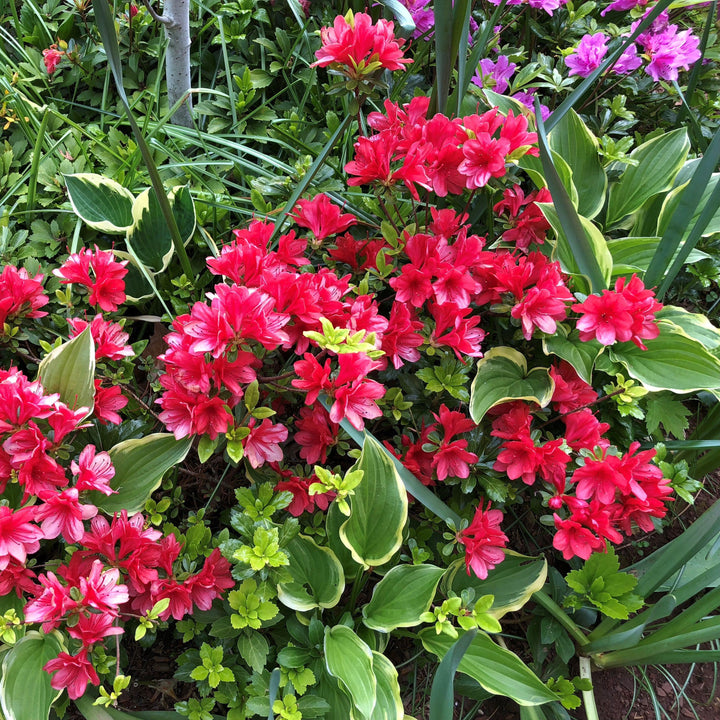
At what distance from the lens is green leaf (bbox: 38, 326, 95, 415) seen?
1085 millimetres

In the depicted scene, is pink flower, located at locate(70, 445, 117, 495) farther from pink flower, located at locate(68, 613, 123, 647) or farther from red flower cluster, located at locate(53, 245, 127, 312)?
red flower cluster, located at locate(53, 245, 127, 312)

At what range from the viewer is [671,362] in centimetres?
128

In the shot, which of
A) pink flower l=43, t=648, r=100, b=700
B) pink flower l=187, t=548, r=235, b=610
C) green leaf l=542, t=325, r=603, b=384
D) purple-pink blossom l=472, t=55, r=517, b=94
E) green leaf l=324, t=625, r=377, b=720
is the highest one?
purple-pink blossom l=472, t=55, r=517, b=94

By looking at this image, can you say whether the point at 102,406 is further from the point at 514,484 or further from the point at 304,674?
the point at 514,484

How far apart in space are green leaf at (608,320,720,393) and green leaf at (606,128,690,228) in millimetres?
470

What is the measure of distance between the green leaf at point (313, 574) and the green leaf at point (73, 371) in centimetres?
43

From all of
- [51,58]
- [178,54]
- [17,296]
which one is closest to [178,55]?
[178,54]

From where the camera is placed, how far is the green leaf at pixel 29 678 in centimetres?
98

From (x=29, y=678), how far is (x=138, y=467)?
1.17 ft

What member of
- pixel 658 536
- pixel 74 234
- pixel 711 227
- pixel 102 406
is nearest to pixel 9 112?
pixel 74 234

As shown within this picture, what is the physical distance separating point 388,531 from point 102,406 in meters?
0.54

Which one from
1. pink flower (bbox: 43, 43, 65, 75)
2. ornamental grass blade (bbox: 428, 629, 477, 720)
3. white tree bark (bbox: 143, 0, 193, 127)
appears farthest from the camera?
pink flower (bbox: 43, 43, 65, 75)

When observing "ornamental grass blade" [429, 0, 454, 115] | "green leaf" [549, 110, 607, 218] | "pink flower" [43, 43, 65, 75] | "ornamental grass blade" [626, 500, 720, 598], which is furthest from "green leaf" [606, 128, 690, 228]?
"pink flower" [43, 43, 65, 75]

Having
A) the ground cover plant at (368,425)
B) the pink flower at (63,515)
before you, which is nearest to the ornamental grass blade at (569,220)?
the ground cover plant at (368,425)
